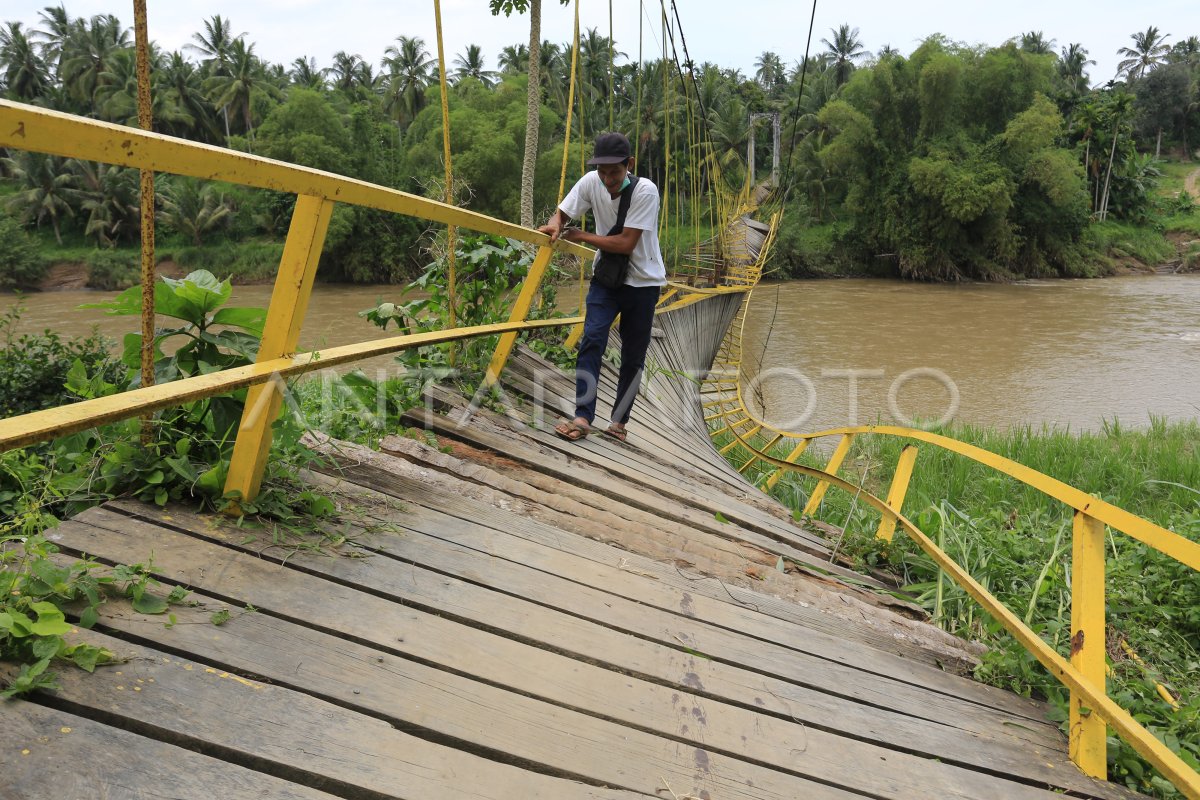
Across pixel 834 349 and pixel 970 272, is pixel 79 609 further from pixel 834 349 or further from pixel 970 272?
pixel 970 272

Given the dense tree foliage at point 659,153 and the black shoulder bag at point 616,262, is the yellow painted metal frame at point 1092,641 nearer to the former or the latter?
the black shoulder bag at point 616,262

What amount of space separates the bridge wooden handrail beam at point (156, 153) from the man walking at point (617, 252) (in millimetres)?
1419

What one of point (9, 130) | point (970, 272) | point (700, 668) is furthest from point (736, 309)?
point (970, 272)

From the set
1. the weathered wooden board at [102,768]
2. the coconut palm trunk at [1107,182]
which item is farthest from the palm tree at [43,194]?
the coconut palm trunk at [1107,182]

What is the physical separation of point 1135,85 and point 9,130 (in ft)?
242

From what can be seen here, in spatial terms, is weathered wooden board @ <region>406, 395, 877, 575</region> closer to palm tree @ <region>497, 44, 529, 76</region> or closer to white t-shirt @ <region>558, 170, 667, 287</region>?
white t-shirt @ <region>558, 170, 667, 287</region>

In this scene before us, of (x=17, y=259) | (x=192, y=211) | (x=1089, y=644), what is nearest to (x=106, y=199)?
(x=192, y=211)

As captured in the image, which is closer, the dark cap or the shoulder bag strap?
the dark cap

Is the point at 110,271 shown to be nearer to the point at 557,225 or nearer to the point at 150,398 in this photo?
the point at 557,225

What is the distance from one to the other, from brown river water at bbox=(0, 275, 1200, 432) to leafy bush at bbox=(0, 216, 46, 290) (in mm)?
927

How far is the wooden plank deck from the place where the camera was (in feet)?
3.80

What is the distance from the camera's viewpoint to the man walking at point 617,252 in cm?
338

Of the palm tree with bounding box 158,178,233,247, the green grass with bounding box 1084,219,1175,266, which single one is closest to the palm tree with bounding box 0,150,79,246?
the palm tree with bounding box 158,178,233,247

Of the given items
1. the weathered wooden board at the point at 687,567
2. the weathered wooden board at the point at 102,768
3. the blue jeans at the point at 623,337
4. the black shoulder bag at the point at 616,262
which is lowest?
the weathered wooden board at the point at 687,567
